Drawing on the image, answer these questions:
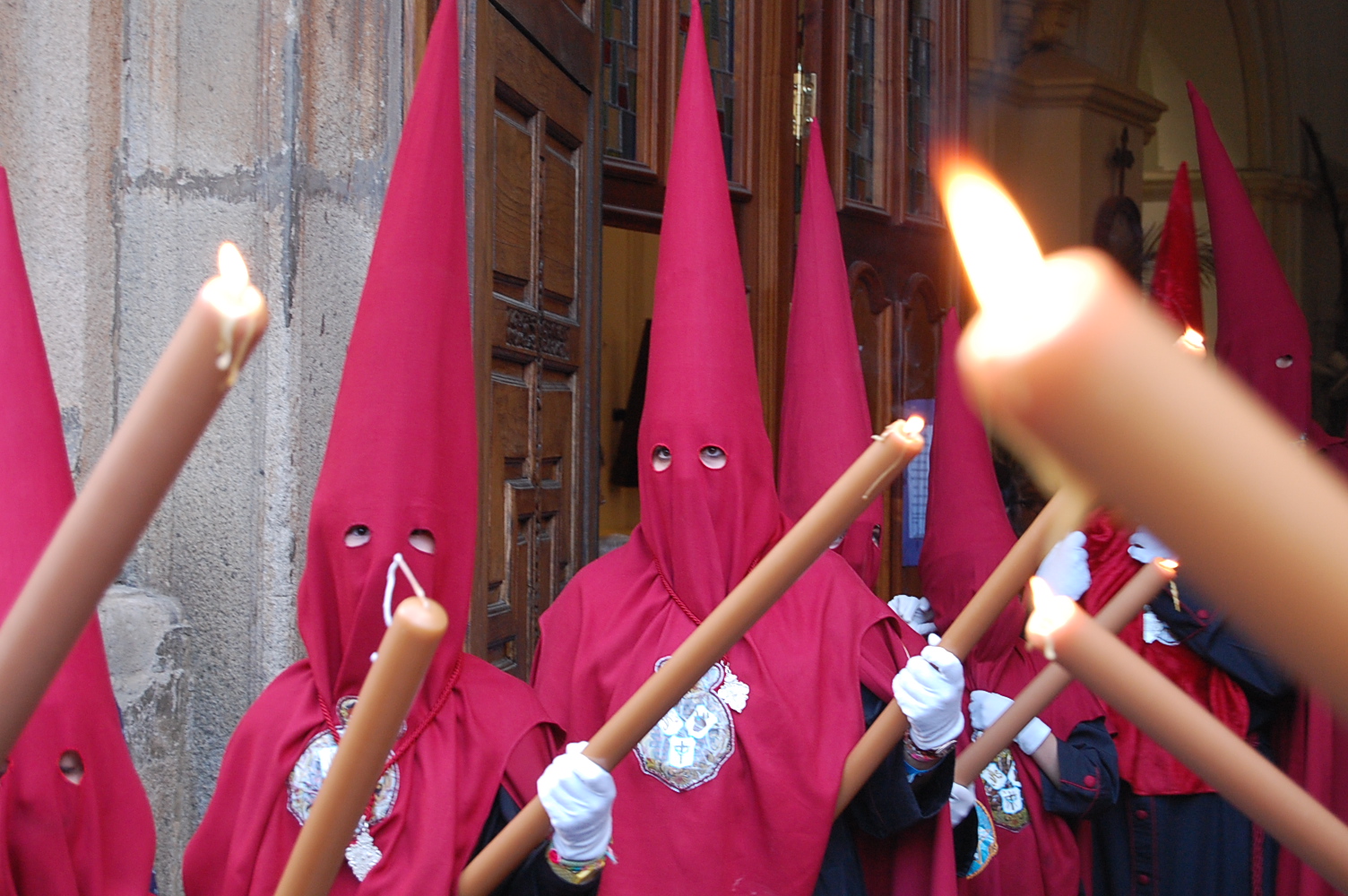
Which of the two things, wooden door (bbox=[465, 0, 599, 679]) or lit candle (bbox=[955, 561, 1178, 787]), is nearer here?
lit candle (bbox=[955, 561, 1178, 787])

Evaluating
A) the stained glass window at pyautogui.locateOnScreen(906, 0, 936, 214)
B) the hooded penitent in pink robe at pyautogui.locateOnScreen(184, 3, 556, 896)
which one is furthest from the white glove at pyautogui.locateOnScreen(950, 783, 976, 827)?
the stained glass window at pyautogui.locateOnScreen(906, 0, 936, 214)

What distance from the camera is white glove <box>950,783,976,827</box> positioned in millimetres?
2217

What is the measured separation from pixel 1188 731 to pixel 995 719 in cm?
207

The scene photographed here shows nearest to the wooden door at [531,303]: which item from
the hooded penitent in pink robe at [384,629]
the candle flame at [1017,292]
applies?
the hooded penitent in pink robe at [384,629]

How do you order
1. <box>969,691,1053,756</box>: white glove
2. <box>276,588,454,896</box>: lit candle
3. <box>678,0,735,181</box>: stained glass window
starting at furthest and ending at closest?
<box>678,0,735,181</box>: stained glass window < <box>969,691,1053,756</box>: white glove < <box>276,588,454,896</box>: lit candle

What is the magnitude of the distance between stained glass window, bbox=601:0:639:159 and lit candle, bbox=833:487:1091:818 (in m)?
2.48

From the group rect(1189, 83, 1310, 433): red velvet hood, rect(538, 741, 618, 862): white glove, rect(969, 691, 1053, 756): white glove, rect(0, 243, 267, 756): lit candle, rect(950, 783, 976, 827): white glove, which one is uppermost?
Answer: rect(1189, 83, 1310, 433): red velvet hood

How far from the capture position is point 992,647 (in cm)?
275

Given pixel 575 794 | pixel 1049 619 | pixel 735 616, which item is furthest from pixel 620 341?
pixel 1049 619

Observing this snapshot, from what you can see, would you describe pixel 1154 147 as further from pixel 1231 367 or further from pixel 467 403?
pixel 467 403

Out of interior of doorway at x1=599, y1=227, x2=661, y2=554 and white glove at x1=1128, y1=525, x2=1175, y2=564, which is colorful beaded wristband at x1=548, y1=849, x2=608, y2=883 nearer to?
white glove at x1=1128, y1=525, x2=1175, y2=564

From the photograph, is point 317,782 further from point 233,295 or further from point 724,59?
point 724,59

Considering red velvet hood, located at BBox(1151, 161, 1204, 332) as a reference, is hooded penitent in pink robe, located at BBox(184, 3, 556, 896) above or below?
below

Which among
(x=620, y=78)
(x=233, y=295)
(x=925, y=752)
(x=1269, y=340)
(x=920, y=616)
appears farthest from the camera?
(x=620, y=78)
